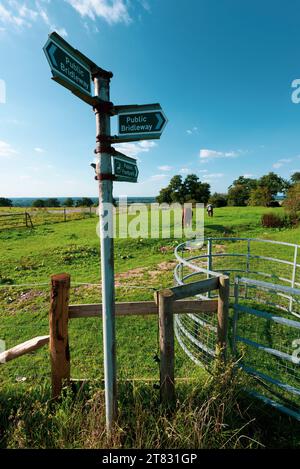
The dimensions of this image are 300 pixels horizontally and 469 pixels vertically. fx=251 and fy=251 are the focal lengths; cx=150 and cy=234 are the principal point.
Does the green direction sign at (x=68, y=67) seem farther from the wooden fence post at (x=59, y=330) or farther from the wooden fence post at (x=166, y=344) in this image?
the wooden fence post at (x=166, y=344)

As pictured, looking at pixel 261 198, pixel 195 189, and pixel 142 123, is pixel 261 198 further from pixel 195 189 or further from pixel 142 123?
pixel 142 123

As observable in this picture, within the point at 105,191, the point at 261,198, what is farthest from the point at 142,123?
the point at 261,198

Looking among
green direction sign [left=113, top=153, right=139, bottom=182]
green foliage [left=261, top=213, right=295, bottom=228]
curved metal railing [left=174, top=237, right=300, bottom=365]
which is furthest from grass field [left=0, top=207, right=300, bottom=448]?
green foliage [left=261, top=213, right=295, bottom=228]

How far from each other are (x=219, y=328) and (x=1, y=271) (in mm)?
8875

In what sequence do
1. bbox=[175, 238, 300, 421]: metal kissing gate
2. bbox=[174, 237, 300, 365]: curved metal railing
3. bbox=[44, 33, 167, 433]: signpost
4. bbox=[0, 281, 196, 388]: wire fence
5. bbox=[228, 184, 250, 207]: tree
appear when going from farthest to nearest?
bbox=[228, 184, 250, 207]: tree, bbox=[174, 237, 300, 365]: curved metal railing, bbox=[0, 281, 196, 388]: wire fence, bbox=[175, 238, 300, 421]: metal kissing gate, bbox=[44, 33, 167, 433]: signpost

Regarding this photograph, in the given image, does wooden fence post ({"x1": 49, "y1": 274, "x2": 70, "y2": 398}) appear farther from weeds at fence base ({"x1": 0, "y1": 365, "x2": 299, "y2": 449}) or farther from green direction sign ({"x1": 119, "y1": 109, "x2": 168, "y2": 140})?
green direction sign ({"x1": 119, "y1": 109, "x2": 168, "y2": 140})

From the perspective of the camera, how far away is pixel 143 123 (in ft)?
6.16

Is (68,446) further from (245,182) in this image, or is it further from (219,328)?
(245,182)

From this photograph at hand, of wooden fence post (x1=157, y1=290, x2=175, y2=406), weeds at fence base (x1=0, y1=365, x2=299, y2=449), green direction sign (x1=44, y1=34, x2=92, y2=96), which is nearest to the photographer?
green direction sign (x1=44, y1=34, x2=92, y2=96)

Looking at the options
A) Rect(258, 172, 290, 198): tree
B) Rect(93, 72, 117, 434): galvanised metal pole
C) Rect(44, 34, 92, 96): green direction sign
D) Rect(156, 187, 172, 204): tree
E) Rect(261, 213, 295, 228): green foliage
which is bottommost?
Rect(261, 213, 295, 228): green foliage

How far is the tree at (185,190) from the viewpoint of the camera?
68.6 metres

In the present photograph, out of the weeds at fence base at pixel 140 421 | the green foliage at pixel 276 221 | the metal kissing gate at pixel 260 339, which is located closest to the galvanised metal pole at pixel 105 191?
the weeds at fence base at pixel 140 421

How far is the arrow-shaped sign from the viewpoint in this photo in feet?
6.13

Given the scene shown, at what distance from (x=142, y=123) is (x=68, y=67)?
1.93ft
